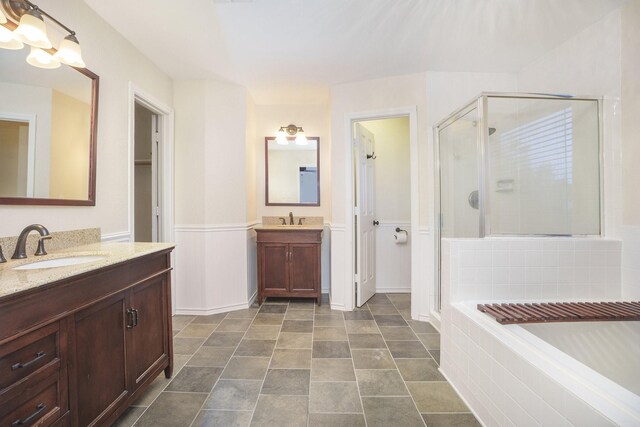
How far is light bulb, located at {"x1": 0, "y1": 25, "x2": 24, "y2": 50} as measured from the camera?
1.20 meters

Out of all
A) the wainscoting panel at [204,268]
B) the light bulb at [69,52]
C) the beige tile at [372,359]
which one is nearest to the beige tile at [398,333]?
the beige tile at [372,359]

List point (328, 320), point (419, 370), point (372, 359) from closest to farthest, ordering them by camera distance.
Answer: point (419, 370), point (372, 359), point (328, 320)

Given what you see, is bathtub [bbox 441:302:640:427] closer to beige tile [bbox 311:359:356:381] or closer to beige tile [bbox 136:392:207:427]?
beige tile [bbox 311:359:356:381]

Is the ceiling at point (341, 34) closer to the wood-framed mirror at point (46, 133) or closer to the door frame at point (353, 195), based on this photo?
the door frame at point (353, 195)

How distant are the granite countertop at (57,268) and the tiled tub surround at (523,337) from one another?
1.78 m

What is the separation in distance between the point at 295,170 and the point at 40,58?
7.83ft

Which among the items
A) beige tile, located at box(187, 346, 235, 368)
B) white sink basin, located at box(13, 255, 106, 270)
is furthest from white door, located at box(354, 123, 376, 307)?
white sink basin, located at box(13, 255, 106, 270)

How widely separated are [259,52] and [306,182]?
1.57 metres

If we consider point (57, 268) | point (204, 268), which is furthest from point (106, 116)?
point (204, 268)

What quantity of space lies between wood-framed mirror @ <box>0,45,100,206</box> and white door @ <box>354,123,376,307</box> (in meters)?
2.23

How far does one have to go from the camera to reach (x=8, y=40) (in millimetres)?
1229

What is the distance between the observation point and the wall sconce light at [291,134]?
3.37 m

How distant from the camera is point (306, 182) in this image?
3488 mm

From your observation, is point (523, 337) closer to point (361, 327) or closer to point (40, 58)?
Answer: point (361, 327)
